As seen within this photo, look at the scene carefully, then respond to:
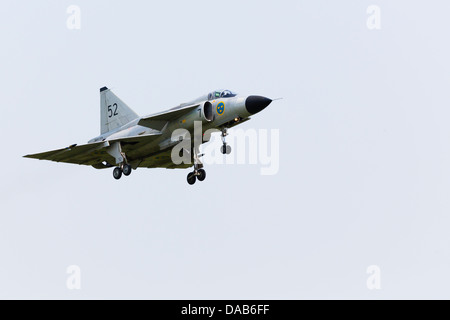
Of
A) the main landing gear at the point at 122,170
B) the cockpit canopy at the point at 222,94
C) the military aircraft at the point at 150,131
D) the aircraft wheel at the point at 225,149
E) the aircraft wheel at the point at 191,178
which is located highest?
the cockpit canopy at the point at 222,94

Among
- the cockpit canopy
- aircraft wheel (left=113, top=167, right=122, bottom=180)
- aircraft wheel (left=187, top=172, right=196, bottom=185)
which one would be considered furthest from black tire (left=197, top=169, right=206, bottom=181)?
the cockpit canopy

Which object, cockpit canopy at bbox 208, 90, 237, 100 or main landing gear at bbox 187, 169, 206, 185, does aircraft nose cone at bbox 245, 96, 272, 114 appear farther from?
main landing gear at bbox 187, 169, 206, 185

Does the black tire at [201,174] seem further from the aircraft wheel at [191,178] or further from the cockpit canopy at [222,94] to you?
the cockpit canopy at [222,94]

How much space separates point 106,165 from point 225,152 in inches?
323

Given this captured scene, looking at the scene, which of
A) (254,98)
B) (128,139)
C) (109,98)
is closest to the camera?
(254,98)

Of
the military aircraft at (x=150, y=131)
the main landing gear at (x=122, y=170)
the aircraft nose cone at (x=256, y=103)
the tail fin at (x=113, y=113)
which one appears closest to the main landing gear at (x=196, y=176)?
the military aircraft at (x=150, y=131)

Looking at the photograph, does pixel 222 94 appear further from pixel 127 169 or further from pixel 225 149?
pixel 127 169

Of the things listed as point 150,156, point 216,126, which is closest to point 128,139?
point 150,156

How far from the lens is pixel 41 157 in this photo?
43.8m

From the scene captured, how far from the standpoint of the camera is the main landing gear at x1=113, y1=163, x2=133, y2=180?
139ft

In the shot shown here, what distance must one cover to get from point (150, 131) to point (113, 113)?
4833mm

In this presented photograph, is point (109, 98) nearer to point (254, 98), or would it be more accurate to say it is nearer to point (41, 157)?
point (41, 157)

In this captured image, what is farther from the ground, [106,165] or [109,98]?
[109,98]

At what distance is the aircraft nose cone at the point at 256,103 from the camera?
39.4 m
